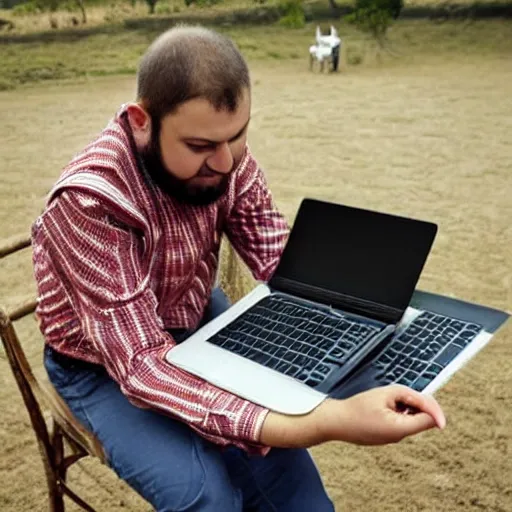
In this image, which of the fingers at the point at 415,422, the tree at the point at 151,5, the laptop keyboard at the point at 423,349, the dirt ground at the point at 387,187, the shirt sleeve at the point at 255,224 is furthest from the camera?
the tree at the point at 151,5

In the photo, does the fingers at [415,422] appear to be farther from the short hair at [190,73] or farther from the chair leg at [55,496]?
the chair leg at [55,496]

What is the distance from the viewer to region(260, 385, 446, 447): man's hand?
889 millimetres

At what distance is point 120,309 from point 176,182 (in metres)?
0.22

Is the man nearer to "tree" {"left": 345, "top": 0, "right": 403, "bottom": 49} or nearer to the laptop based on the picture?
the laptop

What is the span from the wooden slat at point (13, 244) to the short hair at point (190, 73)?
51 cm

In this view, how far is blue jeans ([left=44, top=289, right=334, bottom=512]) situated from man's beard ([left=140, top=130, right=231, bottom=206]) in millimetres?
285

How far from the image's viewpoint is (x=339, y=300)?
1.19 meters

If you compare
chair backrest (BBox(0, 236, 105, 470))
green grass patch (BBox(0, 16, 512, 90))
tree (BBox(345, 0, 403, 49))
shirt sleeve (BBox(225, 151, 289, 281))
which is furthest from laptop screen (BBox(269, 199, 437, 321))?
tree (BBox(345, 0, 403, 49))

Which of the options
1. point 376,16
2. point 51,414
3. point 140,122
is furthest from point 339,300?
point 376,16

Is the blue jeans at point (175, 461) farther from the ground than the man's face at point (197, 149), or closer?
closer

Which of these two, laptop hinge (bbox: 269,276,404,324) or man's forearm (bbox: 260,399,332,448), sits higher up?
laptop hinge (bbox: 269,276,404,324)

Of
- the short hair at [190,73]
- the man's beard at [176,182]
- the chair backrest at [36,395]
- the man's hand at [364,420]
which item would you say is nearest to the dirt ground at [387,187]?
the chair backrest at [36,395]

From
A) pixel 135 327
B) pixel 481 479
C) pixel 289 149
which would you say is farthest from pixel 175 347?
pixel 289 149

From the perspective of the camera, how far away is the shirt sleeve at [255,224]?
54.7 inches
